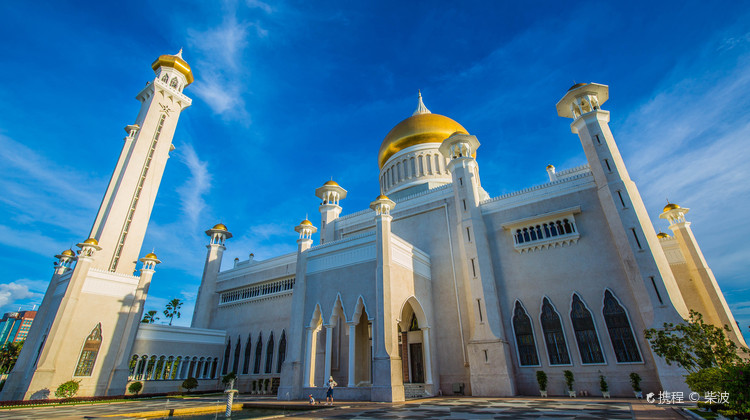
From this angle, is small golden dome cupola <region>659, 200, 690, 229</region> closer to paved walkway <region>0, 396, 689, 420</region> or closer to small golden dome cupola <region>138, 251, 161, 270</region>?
paved walkway <region>0, 396, 689, 420</region>

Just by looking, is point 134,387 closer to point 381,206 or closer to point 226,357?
point 226,357

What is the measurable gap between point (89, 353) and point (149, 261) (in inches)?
207

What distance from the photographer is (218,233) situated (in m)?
28.1

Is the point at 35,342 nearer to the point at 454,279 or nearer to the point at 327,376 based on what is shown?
the point at 327,376

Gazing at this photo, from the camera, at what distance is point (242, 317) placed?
25.4m

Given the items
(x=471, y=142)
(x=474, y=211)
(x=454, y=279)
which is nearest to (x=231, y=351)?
(x=454, y=279)

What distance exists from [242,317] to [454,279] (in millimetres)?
A: 15819

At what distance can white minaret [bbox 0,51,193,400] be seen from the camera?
17.3m

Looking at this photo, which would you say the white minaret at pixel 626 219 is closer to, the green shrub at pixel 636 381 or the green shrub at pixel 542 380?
the green shrub at pixel 636 381

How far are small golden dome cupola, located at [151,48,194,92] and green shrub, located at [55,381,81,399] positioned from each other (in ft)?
70.6

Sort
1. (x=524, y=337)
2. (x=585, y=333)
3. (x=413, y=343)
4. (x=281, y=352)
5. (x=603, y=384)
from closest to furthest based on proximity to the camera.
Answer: (x=603, y=384) → (x=585, y=333) → (x=524, y=337) → (x=413, y=343) → (x=281, y=352)

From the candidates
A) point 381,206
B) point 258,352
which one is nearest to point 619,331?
point 381,206

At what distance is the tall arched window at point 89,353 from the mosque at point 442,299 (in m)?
0.06

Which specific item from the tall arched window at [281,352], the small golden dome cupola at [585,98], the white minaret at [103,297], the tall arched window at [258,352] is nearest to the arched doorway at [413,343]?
the tall arched window at [281,352]
